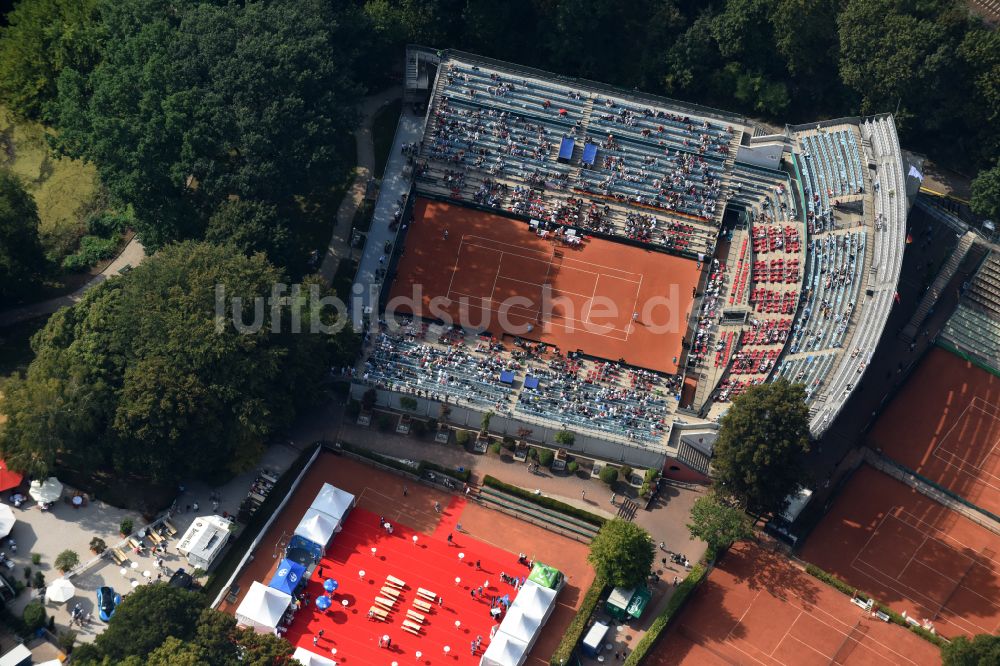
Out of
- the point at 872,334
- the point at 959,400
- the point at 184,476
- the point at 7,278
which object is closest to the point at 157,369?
the point at 184,476

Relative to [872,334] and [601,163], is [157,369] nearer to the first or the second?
[601,163]

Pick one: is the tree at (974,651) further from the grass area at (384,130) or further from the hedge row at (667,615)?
the grass area at (384,130)

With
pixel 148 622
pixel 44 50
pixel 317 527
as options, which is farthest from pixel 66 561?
pixel 44 50

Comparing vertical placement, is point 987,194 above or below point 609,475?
above

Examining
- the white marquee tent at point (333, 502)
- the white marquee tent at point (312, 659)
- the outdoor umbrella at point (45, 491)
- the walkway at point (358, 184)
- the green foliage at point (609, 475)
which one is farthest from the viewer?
the walkway at point (358, 184)

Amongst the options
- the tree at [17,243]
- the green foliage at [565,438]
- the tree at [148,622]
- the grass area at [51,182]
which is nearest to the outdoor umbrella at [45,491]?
the tree at [148,622]

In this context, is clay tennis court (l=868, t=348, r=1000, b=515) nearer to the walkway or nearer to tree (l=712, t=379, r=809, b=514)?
tree (l=712, t=379, r=809, b=514)

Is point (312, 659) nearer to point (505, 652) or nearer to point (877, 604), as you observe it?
point (505, 652)
